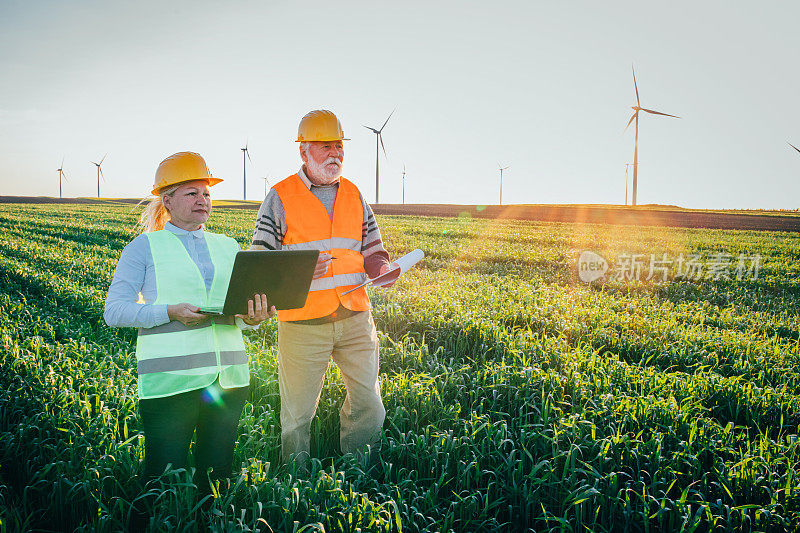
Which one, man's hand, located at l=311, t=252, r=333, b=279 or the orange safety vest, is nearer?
man's hand, located at l=311, t=252, r=333, b=279

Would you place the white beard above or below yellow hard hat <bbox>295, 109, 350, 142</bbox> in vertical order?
below

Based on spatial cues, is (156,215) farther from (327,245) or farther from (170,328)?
(327,245)

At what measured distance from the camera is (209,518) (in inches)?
103

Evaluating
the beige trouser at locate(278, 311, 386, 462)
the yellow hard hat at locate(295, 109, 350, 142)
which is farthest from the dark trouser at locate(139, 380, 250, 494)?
the yellow hard hat at locate(295, 109, 350, 142)

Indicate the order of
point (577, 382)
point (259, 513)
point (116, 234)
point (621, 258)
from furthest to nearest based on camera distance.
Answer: point (116, 234) < point (621, 258) < point (577, 382) < point (259, 513)

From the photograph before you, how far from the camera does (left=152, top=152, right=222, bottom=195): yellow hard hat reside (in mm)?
2488

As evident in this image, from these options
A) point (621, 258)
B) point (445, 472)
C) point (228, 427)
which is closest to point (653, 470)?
point (445, 472)

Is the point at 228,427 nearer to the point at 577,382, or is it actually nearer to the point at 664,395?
the point at 577,382

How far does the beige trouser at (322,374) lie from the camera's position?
323 centimetres

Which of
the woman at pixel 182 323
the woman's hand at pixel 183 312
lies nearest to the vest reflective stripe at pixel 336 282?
the woman at pixel 182 323

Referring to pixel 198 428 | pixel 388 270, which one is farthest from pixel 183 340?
pixel 388 270

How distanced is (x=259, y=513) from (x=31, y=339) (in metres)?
4.82

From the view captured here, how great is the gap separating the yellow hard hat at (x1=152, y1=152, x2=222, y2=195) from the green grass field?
1.67 meters

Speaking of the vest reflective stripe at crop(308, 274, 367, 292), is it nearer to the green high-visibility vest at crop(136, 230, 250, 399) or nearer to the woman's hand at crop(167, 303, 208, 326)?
the green high-visibility vest at crop(136, 230, 250, 399)
